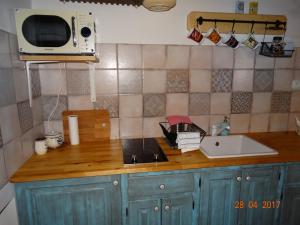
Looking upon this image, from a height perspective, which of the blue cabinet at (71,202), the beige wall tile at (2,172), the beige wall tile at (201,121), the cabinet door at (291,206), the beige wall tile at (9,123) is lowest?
the cabinet door at (291,206)

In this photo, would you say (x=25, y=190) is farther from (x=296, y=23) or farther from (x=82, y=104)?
(x=296, y=23)

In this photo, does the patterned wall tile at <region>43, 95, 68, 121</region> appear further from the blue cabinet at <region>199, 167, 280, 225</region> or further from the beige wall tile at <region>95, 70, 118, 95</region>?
the blue cabinet at <region>199, 167, 280, 225</region>

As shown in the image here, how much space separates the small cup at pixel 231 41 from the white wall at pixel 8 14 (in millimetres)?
1494

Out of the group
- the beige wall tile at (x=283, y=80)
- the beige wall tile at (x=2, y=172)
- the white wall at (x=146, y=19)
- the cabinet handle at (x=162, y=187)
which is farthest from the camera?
the beige wall tile at (x=283, y=80)

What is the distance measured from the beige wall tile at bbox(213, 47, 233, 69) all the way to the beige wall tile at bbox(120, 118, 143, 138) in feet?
2.63

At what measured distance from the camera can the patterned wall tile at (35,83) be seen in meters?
1.46

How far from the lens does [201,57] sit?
1.76 meters

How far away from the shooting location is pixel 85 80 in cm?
165

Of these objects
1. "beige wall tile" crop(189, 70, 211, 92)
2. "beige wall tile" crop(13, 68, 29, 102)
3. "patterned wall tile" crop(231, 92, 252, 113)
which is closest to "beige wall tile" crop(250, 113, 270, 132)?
"patterned wall tile" crop(231, 92, 252, 113)

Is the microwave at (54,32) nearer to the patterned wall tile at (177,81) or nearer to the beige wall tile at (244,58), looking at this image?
the patterned wall tile at (177,81)

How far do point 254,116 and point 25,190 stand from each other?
1845 millimetres

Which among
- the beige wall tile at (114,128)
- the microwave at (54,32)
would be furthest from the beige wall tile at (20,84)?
the beige wall tile at (114,128)

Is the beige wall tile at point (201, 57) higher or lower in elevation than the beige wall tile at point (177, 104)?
higher

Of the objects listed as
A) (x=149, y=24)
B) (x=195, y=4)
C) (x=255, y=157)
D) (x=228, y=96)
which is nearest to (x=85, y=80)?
(x=149, y=24)
